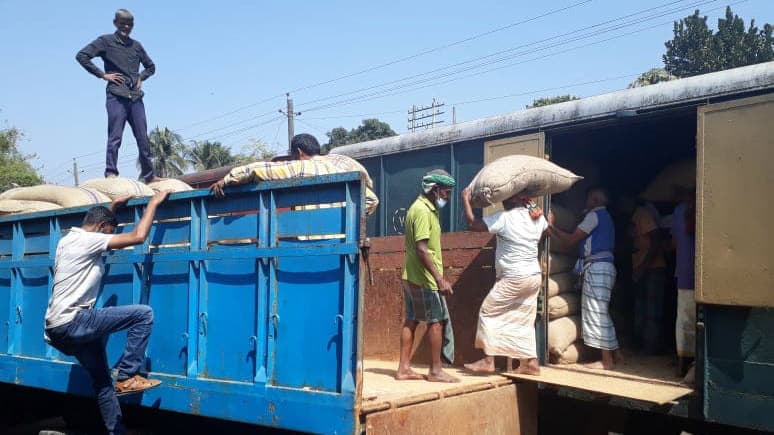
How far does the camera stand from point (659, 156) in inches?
240

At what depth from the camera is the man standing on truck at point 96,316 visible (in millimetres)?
3850

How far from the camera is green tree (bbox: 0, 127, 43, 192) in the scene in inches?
1065

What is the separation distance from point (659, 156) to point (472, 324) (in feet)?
7.99

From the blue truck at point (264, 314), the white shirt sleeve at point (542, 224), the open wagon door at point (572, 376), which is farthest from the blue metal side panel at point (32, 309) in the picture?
the white shirt sleeve at point (542, 224)

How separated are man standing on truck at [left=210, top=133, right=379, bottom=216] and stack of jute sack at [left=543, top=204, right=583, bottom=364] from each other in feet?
5.85

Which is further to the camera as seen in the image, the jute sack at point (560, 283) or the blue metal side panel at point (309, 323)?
the jute sack at point (560, 283)

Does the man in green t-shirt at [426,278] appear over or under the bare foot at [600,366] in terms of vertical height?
over

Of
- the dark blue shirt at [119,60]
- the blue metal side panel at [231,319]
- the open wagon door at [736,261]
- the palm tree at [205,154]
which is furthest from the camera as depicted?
the palm tree at [205,154]

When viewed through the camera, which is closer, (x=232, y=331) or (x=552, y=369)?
(x=232, y=331)

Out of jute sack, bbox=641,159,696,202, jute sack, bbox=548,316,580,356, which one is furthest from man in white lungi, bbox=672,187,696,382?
jute sack, bbox=548,316,580,356

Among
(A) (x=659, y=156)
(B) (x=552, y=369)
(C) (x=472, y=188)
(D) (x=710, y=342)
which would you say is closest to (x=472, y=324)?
(B) (x=552, y=369)

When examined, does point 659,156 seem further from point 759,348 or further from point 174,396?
point 174,396

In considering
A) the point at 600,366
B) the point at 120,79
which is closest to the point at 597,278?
the point at 600,366

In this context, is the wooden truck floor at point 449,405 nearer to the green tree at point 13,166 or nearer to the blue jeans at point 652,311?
the blue jeans at point 652,311
